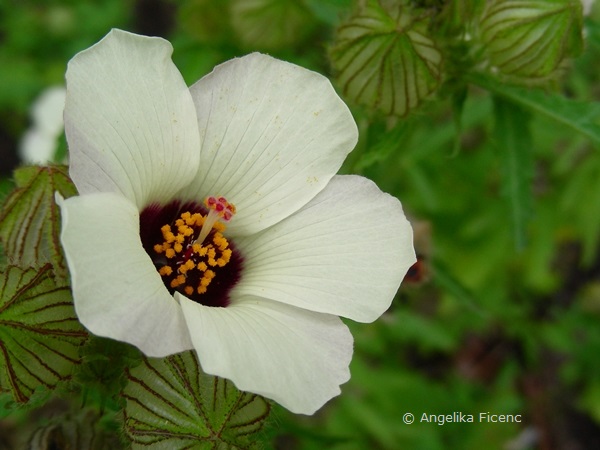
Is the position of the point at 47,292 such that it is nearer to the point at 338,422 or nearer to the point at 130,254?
the point at 130,254

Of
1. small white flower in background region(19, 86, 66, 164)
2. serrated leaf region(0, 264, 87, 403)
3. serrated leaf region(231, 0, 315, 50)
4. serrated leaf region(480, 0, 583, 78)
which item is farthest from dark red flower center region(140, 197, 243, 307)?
small white flower in background region(19, 86, 66, 164)

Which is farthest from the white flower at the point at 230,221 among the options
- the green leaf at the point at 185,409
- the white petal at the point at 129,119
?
the green leaf at the point at 185,409

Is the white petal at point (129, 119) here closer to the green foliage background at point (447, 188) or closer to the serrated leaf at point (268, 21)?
the green foliage background at point (447, 188)

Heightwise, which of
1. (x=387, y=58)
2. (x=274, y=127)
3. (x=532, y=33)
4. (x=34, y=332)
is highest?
(x=532, y=33)

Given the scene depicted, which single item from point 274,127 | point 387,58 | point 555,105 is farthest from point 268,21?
point 274,127

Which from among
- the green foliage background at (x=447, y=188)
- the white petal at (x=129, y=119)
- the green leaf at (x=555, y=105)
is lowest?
the green foliage background at (x=447, y=188)

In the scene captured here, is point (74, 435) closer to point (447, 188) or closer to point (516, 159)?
point (516, 159)

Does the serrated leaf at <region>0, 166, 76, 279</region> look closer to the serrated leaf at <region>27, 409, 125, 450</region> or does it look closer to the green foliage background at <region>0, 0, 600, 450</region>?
the green foliage background at <region>0, 0, 600, 450</region>
